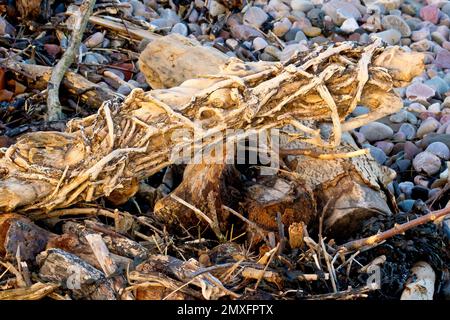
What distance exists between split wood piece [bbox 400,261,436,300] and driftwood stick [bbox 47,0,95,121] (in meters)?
1.76

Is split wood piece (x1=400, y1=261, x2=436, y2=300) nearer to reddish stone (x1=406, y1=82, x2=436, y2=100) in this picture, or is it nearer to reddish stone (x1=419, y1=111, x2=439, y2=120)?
reddish stone (x1=419, y1=111, x2=439, y2=120)

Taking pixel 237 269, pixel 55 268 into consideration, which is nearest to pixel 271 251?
pixel 237 269

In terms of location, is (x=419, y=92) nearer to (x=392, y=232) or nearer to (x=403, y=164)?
(x=403, y=164)

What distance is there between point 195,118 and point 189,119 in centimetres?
3

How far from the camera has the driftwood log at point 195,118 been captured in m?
3.46

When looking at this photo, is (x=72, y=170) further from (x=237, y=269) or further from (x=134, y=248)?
(x=237, y=269)

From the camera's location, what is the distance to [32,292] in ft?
10.0

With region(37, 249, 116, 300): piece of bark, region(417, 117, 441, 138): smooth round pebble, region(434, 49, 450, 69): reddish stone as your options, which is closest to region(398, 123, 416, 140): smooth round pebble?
region(417, 117, 441, 138): smooth round pebble

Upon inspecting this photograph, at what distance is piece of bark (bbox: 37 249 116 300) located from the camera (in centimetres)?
307

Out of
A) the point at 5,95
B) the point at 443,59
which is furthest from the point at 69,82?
the point at 443,59
